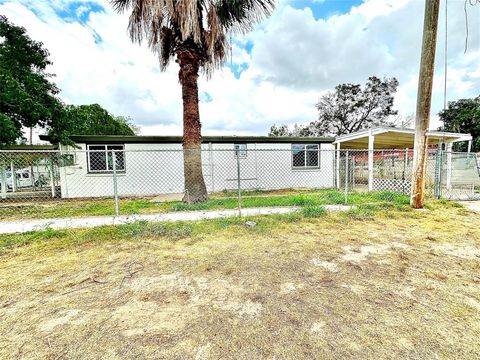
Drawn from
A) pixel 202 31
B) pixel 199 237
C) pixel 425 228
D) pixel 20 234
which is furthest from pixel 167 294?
pixel 202 31

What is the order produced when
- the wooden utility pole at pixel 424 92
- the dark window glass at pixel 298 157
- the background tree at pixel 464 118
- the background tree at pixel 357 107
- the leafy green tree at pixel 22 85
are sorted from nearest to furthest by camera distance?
the wooden utility pole at pixel 424 92 < the leafy green tree at pixel 22 85 < the dark window glass at pixel 298 157 < the background tree at pixel 464 118 < the background tree at pixel 357 107

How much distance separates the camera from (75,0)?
7.40 metres

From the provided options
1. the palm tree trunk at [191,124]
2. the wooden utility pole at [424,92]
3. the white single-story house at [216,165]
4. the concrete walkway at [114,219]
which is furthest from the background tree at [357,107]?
the palm tree trunk at [191,124]

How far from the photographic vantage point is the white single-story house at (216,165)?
9602 mm

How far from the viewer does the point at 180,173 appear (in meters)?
10.7

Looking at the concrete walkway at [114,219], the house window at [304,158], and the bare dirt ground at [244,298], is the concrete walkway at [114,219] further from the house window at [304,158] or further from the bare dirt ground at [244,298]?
the house window at [304,158]

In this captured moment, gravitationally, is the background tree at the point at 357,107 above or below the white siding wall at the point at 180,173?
above

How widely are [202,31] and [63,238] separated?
6.15m

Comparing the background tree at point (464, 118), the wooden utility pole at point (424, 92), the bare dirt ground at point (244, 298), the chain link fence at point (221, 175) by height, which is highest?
the background tree at point (464, 118)

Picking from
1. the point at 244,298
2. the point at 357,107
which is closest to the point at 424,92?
the point at 244,298

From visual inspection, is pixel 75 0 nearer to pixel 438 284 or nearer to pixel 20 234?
pixel 20 234

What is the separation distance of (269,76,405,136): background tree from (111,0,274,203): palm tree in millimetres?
26035

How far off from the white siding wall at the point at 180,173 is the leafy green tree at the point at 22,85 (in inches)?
75.1

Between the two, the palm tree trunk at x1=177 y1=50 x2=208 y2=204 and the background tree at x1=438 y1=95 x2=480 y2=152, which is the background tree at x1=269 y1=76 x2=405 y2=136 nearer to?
the background tree at x1=438 y1=95 x2=480 y2=152
